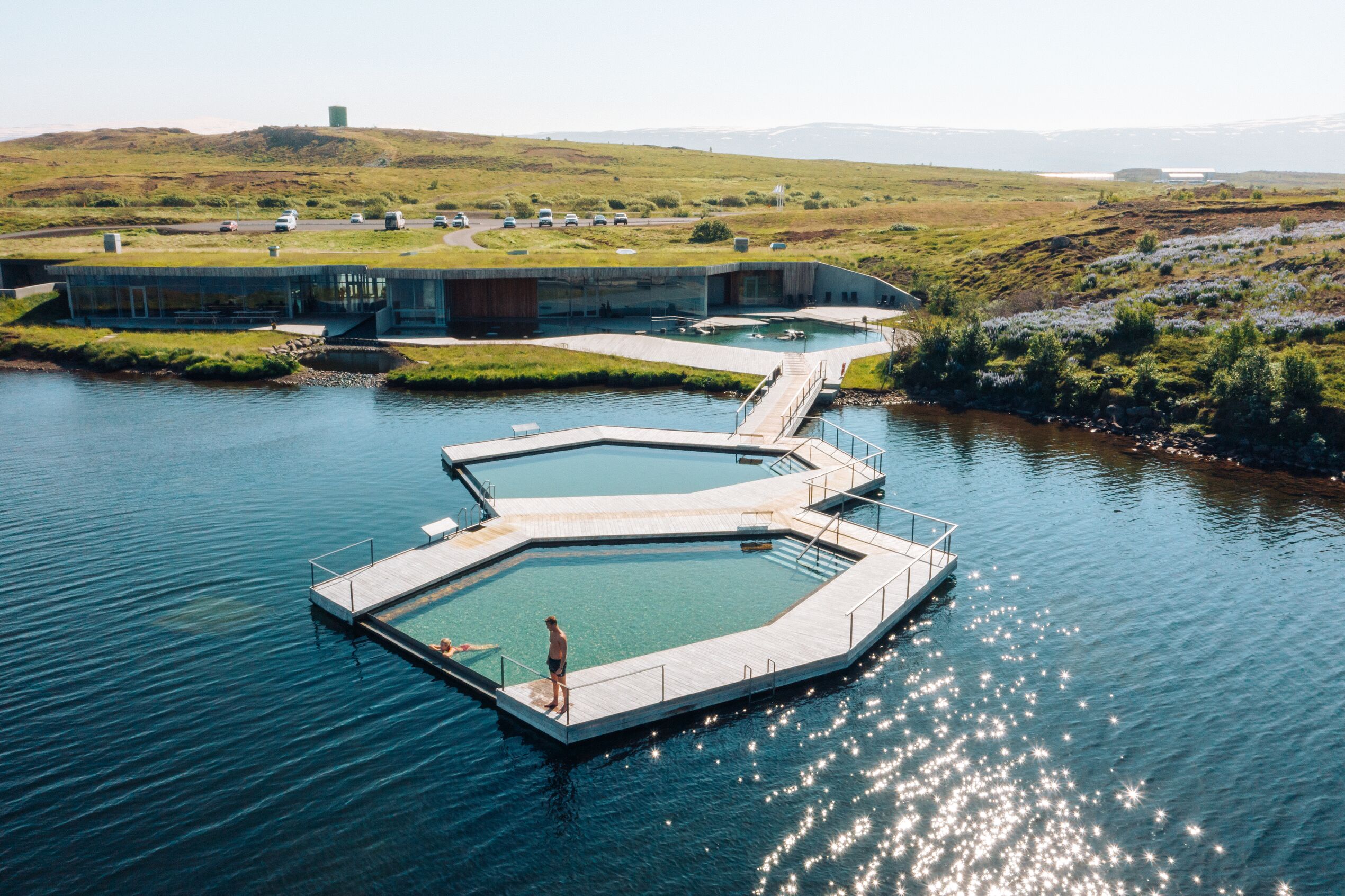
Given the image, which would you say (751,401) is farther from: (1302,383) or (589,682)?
(589,682)

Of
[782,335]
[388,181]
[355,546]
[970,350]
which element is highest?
[388,181]

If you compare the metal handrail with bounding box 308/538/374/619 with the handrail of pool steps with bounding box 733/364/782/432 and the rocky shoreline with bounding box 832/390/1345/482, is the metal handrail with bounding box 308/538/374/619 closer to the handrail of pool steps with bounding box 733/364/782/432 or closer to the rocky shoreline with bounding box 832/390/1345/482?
the handrail of pool steps with bounding box 733/364/782/432

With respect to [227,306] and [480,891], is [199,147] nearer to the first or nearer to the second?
[227,306]

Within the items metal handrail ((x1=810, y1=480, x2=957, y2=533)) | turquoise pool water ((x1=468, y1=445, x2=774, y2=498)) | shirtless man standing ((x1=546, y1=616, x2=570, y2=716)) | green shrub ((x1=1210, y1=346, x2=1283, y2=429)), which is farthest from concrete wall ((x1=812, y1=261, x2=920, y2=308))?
shirtless man standing ((x1=546, y1=616, x2=570, y2=716))

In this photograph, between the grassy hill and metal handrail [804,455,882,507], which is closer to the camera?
metal handrail [804,455,882,507]

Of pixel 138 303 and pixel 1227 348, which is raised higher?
pixel 138 303

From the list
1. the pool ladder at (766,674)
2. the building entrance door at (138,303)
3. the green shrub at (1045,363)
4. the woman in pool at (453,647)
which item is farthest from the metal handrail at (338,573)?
the building entrance door at (138,303)

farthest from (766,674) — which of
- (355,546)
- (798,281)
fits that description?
(798,281)
